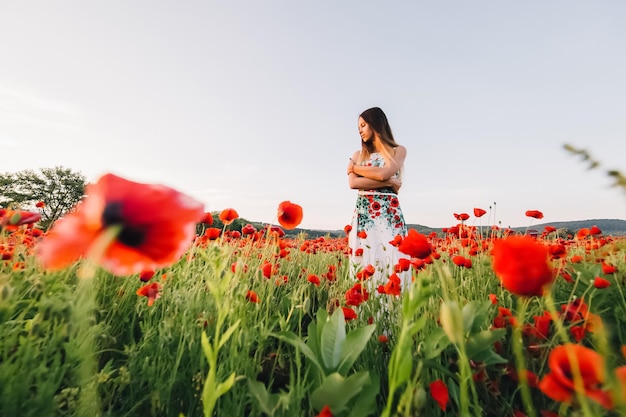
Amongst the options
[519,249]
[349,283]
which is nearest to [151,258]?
[519,249]

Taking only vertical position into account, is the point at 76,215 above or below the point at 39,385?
above

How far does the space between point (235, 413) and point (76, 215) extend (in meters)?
0.78

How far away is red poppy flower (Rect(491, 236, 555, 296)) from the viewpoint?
23.4 inches

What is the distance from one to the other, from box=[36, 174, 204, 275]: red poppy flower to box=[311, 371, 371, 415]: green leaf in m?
0.61

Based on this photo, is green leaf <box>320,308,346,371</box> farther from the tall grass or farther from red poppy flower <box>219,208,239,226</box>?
red poppy flower <box>219,208,239,226</box>

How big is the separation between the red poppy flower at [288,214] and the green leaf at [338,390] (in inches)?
38.3

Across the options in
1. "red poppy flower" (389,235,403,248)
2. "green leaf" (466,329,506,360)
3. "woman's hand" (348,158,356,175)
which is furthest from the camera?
"woman's hand" (348,158,356,175)

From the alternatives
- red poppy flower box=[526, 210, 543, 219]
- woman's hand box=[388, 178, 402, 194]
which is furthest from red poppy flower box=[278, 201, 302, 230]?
red poppy flower box=[526, 210, 543, 219]

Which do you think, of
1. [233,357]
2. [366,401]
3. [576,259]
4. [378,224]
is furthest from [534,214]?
[233,357]

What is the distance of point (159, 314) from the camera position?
1.75m

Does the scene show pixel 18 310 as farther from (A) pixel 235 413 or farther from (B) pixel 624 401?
(B) pixel 624 401

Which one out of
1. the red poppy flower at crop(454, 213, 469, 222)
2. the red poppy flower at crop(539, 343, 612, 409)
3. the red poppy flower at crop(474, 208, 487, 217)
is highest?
the red poppy flower at crop(474, 208, 487, 217)

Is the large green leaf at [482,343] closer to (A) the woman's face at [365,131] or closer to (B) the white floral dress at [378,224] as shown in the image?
(B) the white floral dress at [378,224]

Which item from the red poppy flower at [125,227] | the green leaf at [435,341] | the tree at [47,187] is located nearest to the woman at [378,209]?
the green leaf at [435,341]
